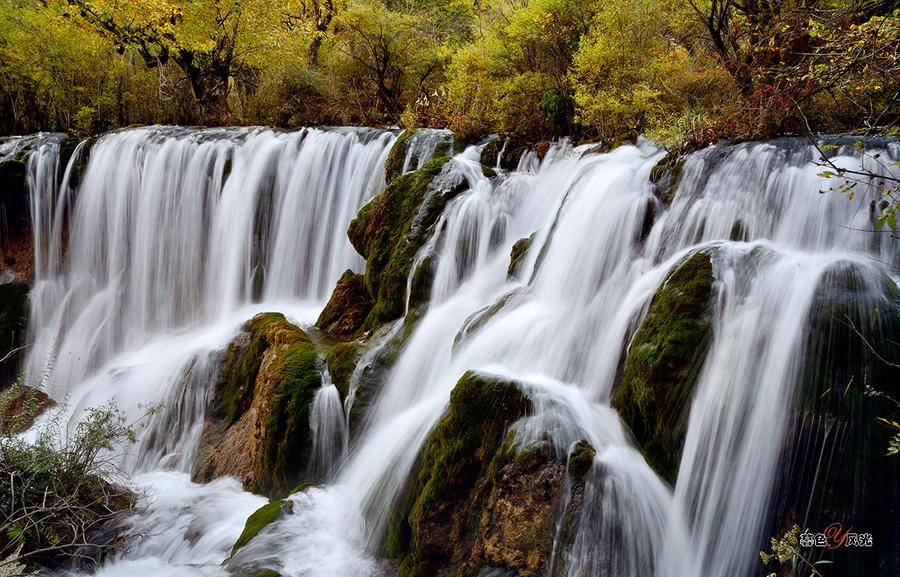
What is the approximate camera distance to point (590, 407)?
5109 mm

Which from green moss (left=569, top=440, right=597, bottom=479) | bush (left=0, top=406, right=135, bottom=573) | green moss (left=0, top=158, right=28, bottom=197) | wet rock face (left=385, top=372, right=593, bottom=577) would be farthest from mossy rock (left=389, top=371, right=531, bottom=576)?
Result: green moss (left=0, top=158, right=28, bottom=197)

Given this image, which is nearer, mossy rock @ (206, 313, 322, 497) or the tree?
mossy rock @ (206, 313, 322, 497)

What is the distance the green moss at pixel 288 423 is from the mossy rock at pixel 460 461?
234 cm

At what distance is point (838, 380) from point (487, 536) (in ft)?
8.53

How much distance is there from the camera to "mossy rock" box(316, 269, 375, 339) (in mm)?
8948

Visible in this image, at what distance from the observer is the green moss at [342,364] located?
7.32 m

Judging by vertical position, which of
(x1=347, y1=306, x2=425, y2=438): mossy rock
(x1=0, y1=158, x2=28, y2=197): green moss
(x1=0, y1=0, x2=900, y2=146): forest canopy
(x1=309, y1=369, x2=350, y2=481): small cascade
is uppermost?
(x1=0, y1=0, x2=900, y2=146): forest canopy

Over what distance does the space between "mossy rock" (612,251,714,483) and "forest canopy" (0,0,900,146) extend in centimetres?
302

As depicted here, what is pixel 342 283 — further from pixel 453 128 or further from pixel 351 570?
pixel 351 570

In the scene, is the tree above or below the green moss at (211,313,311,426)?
above

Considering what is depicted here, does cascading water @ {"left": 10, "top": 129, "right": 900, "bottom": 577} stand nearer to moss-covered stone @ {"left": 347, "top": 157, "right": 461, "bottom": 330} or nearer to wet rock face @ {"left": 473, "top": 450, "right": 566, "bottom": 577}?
wet rock face @ {"left": 473, "top": 450, "right": 566, "bottom": 577}

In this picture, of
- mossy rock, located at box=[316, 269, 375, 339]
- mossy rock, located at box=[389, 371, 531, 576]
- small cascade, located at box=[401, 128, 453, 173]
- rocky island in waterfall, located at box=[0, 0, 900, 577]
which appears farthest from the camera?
small cascade, located at box=[401, 128, 453, 173]

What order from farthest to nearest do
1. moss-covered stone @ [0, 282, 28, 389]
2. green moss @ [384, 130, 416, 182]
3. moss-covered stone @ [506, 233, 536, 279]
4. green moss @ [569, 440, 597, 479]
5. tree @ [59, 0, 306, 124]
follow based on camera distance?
1. tree @ [59, 0, 306, 124]
2. moss-covered stone @ [0, 282, 28, 389]
3. green moss @ [384, 130, 416, 182]
4. moss-covered stone @ [506, 233, 536, 279]
5. green moss @ [569, 440, 597, 479]

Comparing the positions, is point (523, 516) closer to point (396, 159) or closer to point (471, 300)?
point (471, 300)
